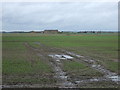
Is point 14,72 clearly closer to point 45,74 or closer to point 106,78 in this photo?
point 45,74

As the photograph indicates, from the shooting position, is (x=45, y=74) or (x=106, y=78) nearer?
(x=106, y=78)

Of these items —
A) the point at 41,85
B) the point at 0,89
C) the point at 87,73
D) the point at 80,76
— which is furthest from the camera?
the point at 87,73

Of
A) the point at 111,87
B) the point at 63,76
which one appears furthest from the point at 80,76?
the point at 111,87

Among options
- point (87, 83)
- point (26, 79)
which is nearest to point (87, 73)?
point (87, 83)

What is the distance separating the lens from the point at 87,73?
1384 cm

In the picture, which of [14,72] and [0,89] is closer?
[0,89]

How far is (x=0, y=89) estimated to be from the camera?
9.80 m

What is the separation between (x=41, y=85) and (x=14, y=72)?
399 centimetres

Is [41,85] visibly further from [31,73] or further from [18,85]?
[31,73]

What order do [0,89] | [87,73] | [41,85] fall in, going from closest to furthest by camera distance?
[0,89], [41,85], [87,73]

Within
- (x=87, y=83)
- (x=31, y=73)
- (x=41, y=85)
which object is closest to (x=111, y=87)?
(x=87, y=83)

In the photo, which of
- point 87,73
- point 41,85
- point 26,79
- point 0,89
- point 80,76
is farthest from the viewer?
point 87,73

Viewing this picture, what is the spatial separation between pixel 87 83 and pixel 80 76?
75.1 inches

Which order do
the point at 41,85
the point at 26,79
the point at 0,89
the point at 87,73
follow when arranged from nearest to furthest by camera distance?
the point at 0,89 → the point at 41,85 → the point at 26,79 → the point at 87,73
